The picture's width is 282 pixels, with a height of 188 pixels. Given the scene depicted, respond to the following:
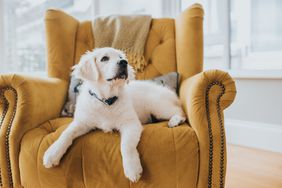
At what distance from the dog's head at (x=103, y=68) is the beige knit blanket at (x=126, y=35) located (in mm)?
570

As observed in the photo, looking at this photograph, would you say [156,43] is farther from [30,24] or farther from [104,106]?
[30,24]

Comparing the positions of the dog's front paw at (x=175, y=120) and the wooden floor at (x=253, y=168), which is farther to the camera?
the wooden floor at (x=253, y=168)

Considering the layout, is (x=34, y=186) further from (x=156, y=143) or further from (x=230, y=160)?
(x=230, y=160)

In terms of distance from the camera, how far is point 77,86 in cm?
180

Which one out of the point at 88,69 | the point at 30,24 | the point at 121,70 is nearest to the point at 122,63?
the point at 121,70

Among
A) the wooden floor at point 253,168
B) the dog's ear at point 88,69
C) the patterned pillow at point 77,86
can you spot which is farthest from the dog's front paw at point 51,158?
the wooden floor at point 253,168

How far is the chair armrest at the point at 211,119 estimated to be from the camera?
1251 mm

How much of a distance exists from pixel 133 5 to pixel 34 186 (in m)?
2.49

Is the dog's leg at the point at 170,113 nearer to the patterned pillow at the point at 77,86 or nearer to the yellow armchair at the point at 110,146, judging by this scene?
the yellow armchair at the point at 110,146

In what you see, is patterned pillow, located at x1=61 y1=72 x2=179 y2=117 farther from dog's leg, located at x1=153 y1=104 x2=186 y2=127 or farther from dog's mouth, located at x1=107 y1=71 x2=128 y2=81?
dog's mouth, located at x1=107 y1=71 x2=128 y2=81

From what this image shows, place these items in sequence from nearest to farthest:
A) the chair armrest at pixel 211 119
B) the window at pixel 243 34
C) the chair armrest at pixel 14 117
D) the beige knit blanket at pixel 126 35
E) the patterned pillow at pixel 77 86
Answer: the chair armrest at pixel 211 119
the chair armrest at pixel 14 117
the patterned pillow at pixel 77 86
the beige knit blanket at pixel 126 35
the window at pixel 243 34

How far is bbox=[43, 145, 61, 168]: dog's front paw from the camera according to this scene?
121 cm

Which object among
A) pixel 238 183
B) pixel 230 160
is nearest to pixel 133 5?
pixel 230 160

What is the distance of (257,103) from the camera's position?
8.00 feet
